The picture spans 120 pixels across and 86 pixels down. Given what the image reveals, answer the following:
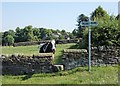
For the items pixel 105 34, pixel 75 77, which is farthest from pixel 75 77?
pixel 105 34

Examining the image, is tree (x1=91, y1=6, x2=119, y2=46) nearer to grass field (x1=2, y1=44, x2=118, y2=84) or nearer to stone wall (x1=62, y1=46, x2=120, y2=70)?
stone wall (x1=62, y1=46, x2=120, y2=70)

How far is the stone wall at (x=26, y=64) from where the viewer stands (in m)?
13.1

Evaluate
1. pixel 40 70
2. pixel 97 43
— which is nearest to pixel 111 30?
pixel 97 43

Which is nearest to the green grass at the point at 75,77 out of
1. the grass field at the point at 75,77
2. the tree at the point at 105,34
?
the grass field at the point at 75,77

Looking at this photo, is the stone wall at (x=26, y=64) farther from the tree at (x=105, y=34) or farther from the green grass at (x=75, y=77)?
the tree at (x=105, y=34)

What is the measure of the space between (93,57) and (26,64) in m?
2.92

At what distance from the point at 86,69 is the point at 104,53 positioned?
1.31 m

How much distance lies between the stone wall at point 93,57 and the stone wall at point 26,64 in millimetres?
740

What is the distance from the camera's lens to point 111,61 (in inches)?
529

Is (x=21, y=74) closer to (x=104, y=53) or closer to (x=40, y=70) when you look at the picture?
(x=40, y=70)

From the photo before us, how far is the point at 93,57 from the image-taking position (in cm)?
Answer: 1338

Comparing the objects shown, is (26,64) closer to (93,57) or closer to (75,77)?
(75,77)

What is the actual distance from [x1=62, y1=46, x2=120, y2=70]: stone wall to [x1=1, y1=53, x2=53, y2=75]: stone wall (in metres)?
0.74

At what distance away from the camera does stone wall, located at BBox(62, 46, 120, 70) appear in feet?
43.5
